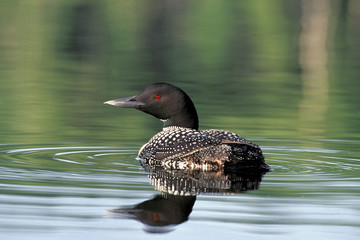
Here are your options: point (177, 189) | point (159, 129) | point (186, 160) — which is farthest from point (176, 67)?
point (177, 189)

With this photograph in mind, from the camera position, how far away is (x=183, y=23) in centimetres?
3044

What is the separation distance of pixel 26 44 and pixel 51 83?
323 inches

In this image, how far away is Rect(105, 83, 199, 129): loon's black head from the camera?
7.93 metres

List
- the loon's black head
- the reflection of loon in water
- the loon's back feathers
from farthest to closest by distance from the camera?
the loon's black head, the loon's back feathers, the reflection of loon in water

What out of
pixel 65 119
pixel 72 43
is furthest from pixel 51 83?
pixel 72 43

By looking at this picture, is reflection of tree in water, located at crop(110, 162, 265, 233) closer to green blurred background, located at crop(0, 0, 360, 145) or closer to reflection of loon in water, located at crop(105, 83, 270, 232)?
reflection of loon in water, located at crop(105, 83, 270, 232)

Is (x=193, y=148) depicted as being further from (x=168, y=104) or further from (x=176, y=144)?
(x=168, y=104)

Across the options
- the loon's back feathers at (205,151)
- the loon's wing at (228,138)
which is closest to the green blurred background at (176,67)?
the loon's back feathers at (205,151)

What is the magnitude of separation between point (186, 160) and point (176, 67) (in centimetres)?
1040

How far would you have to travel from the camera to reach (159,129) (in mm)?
9641

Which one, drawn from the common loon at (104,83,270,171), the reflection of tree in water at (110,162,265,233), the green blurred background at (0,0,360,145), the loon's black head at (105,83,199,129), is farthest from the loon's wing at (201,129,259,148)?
the green blurred background at (0,0,360,145)

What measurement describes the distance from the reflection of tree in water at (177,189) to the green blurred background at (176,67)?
5.66ft

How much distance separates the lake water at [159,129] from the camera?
5.27 m

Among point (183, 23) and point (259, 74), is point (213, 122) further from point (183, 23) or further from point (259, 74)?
point (183, 23)
